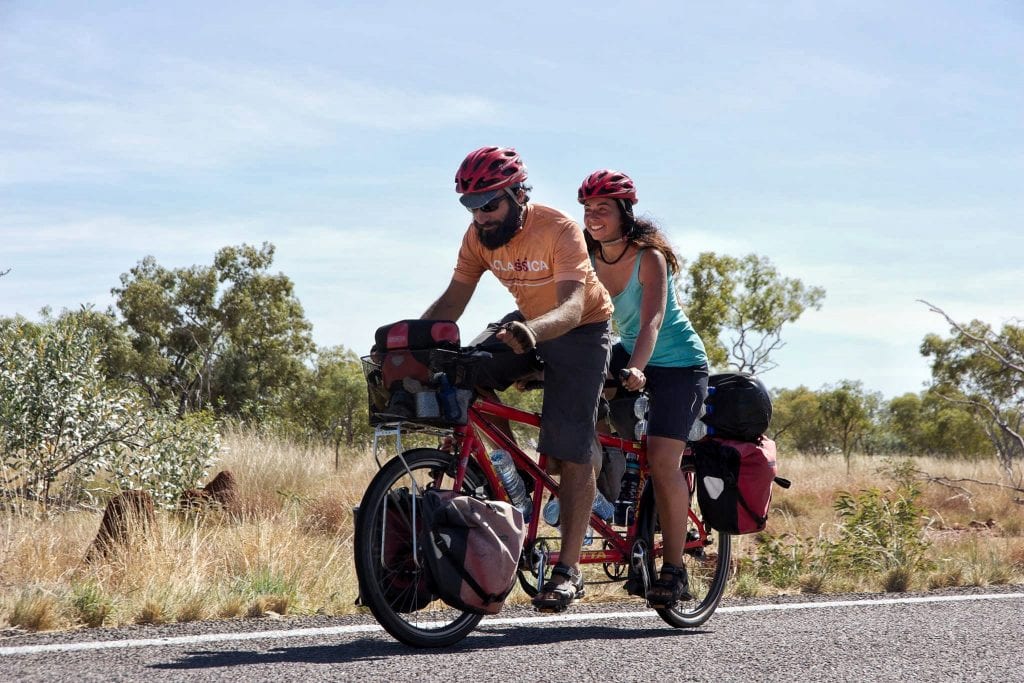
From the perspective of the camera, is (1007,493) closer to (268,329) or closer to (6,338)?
(6,338)

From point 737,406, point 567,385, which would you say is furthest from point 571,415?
point 737,406

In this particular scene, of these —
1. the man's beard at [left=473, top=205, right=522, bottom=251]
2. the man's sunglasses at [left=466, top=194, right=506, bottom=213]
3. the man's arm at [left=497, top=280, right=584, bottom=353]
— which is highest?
the man's sunglasses at [left=466, top=194, right=506, bottom=213]

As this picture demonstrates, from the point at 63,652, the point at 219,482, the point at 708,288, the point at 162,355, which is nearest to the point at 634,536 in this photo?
the point at 63,652

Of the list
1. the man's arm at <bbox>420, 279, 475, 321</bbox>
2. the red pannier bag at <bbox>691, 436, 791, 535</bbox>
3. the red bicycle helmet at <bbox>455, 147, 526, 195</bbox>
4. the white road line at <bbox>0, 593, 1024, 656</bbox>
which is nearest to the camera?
the white road line at <bbox>0, 593, 1024, 656</bbox>

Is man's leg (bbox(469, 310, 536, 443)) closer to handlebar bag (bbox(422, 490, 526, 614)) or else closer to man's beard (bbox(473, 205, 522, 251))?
man's beard (bbox(473, 205, 522, 251))

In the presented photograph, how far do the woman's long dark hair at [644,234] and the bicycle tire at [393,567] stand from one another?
1.48 metres

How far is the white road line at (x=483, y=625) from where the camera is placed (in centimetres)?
459

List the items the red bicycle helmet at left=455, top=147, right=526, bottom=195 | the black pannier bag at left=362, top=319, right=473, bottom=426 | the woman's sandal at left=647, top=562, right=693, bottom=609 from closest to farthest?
the black pannier bag at left=362, top=319, right=473, bottom=426 → the red bicycle helmet at left=455, top=147, right=526, bottom=195 → the woman's sandal at left=647, top=562, right=693, bottom=609

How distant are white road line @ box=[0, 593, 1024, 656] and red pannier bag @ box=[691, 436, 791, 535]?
22.4 inches

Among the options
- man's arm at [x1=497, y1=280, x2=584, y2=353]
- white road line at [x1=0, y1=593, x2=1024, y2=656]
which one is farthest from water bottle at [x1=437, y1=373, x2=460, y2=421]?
white road line at [x1=0, y1=593, x2=1024, y2=656]

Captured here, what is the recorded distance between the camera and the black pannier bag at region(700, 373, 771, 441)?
6.13m

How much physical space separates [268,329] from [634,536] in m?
40.5

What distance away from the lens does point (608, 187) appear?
571 centimetres

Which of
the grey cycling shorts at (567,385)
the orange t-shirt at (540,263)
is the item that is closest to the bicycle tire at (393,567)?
the grey cycling shorts at (567,385)
